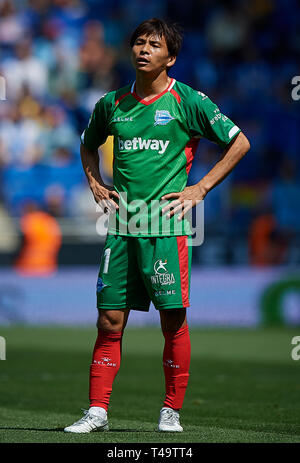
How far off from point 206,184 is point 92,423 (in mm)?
1484

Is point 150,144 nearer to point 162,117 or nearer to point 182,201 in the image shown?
point 162,117

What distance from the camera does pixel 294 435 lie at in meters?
5.07

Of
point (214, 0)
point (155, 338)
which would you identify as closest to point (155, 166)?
point (155, 338)

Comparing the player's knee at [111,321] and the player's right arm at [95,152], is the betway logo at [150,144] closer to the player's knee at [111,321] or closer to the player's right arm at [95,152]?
the player's right arm at [95,152]

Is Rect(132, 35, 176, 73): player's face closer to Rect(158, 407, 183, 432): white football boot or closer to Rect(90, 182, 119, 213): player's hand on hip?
Rect(90, 182, 119, 213): player's hand on hip

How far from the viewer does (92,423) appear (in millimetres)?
5047

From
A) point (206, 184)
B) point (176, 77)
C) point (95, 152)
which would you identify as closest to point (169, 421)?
point (206, 184)

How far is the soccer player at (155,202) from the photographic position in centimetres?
516

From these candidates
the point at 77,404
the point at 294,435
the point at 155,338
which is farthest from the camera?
the point at 155,338

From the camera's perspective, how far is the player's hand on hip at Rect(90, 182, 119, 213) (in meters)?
5.27

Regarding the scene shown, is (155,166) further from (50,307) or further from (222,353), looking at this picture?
(50,307)

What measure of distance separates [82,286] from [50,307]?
0.61m

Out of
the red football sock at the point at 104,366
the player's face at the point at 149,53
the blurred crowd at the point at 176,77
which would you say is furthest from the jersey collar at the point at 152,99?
the blurred crowd at the point at 176,77

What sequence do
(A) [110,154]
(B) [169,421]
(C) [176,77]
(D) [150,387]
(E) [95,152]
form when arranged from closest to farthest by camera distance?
(B) [169,421] → (E) [95,152] → (D) [150,387] → (A) [110,154] → (C) [176,77]
